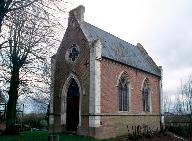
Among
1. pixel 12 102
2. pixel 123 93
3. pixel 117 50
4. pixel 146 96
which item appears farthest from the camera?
pixel 146 96

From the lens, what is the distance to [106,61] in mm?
20266

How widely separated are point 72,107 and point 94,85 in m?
3.37

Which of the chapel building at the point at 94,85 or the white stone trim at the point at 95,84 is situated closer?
the white stone trim at the point at 95,84

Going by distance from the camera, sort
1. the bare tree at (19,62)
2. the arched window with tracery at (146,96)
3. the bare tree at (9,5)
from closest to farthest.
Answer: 1. the bare tree at (9,5)
2. the bare tree at (19,62)
3. the arched window with tracery at (146,96)

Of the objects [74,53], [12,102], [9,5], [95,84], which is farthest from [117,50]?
[9,5]

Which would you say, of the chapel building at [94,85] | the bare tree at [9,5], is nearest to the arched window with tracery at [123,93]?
the chapel building at [94,85]

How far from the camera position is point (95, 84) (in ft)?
61.0

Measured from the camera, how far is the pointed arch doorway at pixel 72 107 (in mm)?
20359

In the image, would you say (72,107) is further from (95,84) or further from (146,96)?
(146,96)

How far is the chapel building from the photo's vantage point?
18.9 m

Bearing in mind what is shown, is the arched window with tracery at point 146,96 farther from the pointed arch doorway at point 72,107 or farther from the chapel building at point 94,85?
the pointed arch doorway at point 72,107

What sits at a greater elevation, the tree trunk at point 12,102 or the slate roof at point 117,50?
the slate roof at point 117,50

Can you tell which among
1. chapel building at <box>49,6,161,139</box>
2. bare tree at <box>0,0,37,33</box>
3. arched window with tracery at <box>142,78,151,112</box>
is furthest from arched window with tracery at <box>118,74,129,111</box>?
bare tree at <box>0,0,37,33</box>

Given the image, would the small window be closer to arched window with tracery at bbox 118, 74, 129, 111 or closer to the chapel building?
the chapel building
